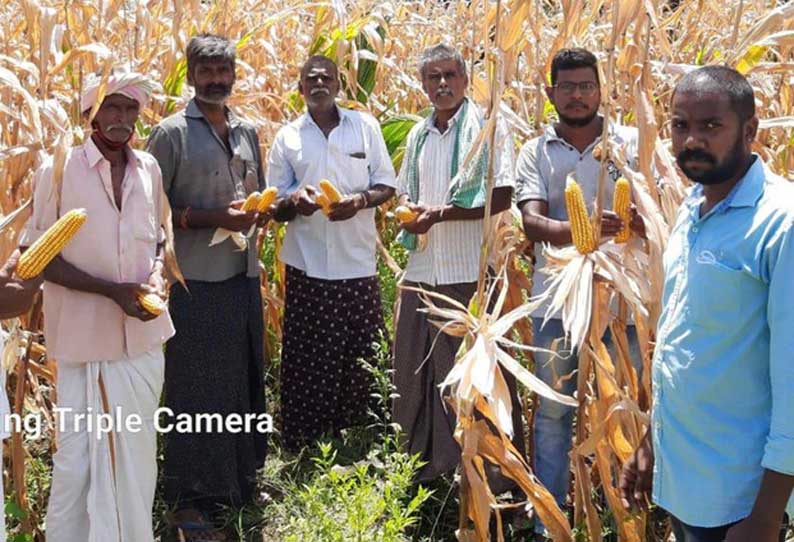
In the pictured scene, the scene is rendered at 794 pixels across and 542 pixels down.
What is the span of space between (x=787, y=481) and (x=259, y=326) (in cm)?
267

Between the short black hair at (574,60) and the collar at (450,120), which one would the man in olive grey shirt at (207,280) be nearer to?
the collar at (450,120)

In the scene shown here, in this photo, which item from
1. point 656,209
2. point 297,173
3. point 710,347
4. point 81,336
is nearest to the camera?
point 710,347

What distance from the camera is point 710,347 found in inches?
88.0

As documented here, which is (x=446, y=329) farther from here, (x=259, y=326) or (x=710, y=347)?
(x=259, y=326)

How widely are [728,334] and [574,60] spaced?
5.63 feet

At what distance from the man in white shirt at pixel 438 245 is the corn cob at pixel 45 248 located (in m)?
1.54

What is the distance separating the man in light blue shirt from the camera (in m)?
2.08

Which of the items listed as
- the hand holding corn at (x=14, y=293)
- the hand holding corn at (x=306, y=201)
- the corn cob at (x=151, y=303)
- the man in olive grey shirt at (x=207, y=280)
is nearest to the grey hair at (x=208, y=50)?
the man in olive grey shirt at (x=207, y=280)

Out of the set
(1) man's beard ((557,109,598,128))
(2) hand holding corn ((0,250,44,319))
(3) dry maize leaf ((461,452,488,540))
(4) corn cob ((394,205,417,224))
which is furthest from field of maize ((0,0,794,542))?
(2) hand holding corn ((0,250,44,319))

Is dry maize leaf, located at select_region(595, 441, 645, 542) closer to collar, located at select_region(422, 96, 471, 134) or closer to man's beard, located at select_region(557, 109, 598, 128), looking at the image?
man's beard, located at select_region(557, 109, 598, 128)

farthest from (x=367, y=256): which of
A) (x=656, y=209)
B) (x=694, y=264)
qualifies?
(x=694, y=264)

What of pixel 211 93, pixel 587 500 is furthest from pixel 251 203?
pixel 587 500

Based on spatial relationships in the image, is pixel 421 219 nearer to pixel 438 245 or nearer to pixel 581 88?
pixel 438 245

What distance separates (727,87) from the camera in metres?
2.24
